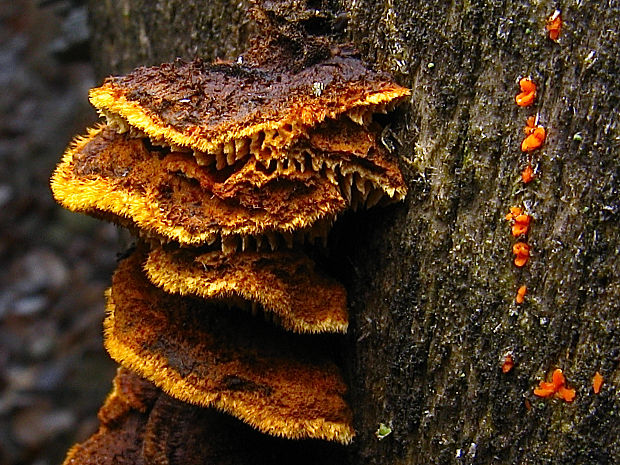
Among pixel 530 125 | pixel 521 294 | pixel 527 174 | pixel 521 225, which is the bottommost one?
pixel 521 294

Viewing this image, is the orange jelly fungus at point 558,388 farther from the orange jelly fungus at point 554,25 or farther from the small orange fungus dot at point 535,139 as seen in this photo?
the orange jelly fungus at point 554,25

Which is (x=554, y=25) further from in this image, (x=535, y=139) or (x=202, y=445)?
(x=202, y=445)

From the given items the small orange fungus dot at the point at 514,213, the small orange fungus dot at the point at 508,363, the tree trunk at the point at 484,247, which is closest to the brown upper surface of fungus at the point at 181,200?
the tree trunk at the point at 484,247

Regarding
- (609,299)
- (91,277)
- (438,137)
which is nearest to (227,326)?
(438,137)

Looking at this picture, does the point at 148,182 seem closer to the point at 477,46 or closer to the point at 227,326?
the point at 227,326

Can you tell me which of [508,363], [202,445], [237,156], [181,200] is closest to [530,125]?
[508,363]

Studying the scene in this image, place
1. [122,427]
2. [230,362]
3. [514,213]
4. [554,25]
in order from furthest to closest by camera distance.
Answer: [122,427]
[230,362]
[514,213]
[554,25]

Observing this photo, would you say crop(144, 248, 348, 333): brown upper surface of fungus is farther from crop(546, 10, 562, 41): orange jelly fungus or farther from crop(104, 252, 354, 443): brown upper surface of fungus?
crop(546, 10, 562, 41): orange jelly fungus

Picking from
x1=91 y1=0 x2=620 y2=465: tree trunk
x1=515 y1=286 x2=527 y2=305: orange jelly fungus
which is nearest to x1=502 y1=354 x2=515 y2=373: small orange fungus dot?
x1=91 y1=0 x2=620 y2=465: tree trunk
